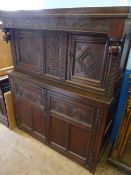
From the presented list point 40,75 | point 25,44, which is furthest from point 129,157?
point 25,44

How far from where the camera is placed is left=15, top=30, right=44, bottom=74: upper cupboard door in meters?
1.43

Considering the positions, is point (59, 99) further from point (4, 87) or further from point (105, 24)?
point (4, 87)

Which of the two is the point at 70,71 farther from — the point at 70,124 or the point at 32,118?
the point at 32,118

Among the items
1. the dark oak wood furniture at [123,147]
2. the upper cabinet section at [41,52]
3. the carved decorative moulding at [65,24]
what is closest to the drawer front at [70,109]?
the upper cabinet section at [41,52]

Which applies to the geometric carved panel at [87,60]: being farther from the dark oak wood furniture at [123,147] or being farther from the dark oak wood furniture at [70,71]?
the dark oak wood furniture at [123,147]

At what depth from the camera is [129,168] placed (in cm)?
150

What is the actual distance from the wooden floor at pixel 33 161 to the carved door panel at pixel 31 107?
0.17m

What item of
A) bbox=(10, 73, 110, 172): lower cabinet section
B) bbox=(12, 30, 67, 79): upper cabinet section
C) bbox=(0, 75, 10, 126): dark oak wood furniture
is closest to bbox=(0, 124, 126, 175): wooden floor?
bbox=(10, 73, 110, 172): lower cabinet section

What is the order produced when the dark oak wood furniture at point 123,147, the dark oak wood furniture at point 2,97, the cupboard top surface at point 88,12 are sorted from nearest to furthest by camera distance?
the cupboard top surface at point 88,12 < the dark oak wood furniture at point 123,147 < the dark oak wood furniture at point 2,97

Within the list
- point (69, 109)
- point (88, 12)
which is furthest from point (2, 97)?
point (88, 12)

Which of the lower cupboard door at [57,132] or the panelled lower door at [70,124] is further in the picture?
the lower cupboard door at [57,132]

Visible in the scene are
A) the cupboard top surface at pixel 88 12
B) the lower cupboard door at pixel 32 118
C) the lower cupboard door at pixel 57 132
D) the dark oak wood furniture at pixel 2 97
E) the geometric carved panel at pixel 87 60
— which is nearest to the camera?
the cupboard top surface at pixel 88 12

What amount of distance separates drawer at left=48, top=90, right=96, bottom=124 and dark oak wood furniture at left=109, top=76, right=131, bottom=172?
1.21 ft

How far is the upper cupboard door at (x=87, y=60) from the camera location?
1.11 metres
